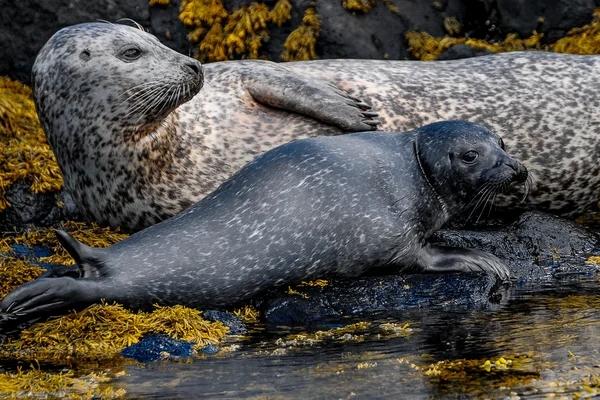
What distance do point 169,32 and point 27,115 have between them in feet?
5.39

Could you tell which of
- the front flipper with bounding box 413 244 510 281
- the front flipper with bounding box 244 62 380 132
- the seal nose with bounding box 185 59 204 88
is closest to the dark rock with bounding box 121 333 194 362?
the front flipper with bounding box 413 244 510 281

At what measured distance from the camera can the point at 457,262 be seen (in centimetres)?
648

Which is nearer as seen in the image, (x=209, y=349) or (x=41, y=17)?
(x=209, y=349)

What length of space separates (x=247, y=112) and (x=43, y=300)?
251cm

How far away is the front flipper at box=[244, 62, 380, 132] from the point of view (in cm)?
738

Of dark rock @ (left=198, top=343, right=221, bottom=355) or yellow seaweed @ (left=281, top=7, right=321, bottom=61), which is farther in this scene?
yellow seaweed @ (left=281, top=7, right=321, bottom=61)

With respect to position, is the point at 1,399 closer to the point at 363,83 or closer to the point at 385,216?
the point at 385,216

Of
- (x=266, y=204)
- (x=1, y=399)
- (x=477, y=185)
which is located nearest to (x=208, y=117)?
(x=266, y=204)

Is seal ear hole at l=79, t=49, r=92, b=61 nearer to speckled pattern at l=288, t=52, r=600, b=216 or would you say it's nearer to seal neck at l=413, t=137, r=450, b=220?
speckled pattern at l=288, t=52, r=600, b=216

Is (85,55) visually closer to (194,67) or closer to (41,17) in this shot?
(194,67)

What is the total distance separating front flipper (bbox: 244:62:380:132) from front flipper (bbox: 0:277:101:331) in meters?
2.36

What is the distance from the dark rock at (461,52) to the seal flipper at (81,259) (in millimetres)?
5049

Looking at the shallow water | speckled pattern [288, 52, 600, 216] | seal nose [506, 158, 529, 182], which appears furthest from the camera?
speckled pattern [288, 52, 600, 216]

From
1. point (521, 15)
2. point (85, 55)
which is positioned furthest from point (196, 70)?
point (521, 15)
